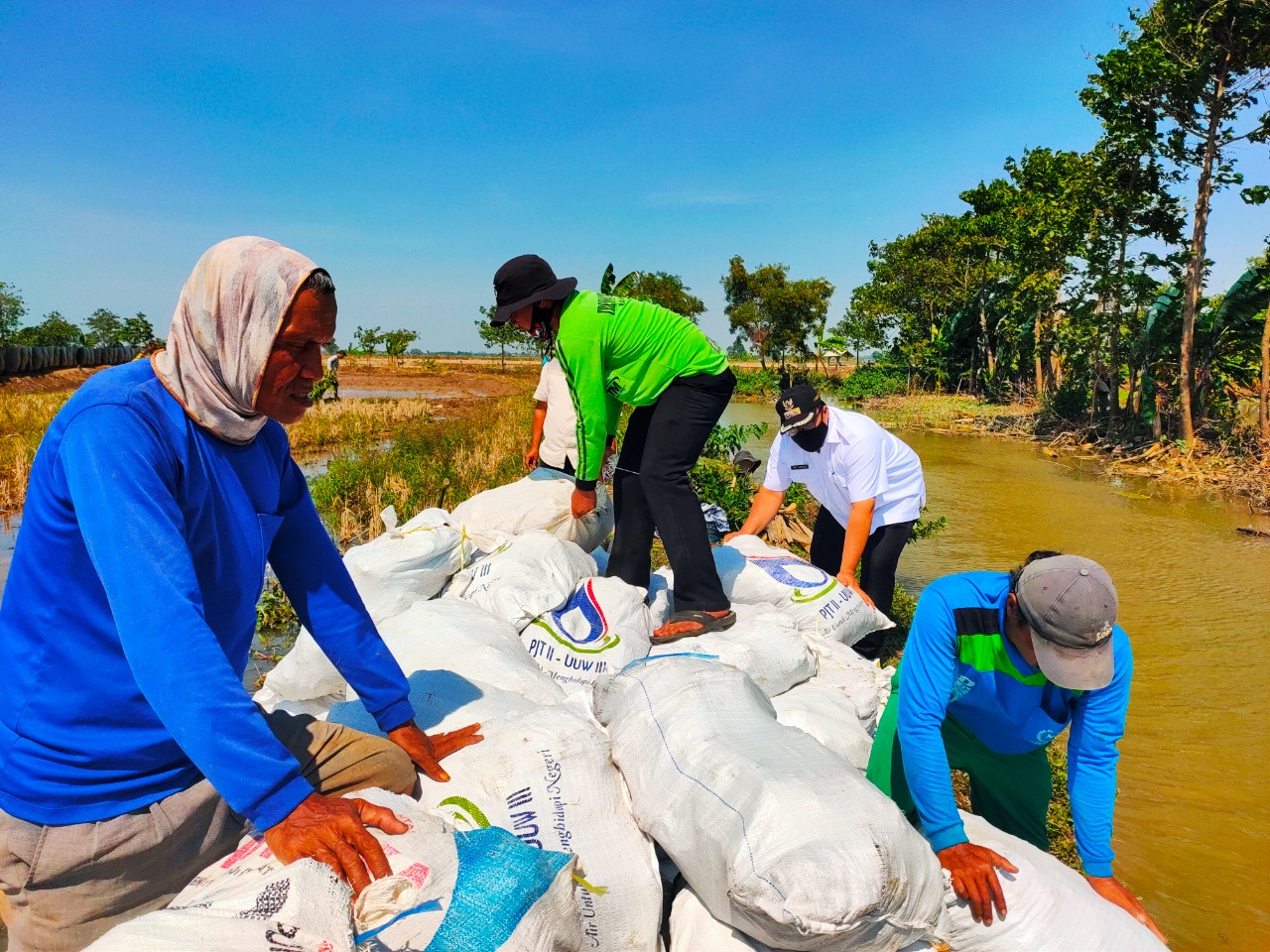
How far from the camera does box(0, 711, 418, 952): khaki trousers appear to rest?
1094 mm

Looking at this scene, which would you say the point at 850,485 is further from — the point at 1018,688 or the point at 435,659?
the point at 435,659

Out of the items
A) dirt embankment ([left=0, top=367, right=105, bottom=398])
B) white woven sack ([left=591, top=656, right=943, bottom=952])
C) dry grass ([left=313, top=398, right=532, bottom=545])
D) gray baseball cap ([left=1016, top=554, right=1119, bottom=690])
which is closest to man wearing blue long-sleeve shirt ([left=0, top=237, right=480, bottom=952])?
white woven sack ([left=591, top=656, right=943, bottom=952])

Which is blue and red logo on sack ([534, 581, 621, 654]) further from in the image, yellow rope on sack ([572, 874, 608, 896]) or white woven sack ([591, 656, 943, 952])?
yellow rope on sack ([572, 874, 608, 896])

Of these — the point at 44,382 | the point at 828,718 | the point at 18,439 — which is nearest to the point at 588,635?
the point at 828,718

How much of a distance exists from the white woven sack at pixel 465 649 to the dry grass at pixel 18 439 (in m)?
3.65

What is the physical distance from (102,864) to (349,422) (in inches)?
529

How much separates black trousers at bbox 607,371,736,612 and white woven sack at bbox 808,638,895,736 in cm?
40

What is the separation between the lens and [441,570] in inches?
111

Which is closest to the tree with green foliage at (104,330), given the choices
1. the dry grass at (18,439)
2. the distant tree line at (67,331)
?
the distant tree line at (67,331)

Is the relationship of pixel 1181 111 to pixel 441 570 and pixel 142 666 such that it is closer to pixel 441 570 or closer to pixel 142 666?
pixel 441 570

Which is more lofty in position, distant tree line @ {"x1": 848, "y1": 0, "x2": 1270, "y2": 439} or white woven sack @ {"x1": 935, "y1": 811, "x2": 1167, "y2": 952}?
distant tree line @ {"x1": 848, "y1": 0, "x2": 1270, "y2": 439}

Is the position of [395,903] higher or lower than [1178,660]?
higher

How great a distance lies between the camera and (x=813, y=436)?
3.12m

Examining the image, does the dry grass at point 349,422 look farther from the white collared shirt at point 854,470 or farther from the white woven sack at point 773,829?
the white woven sack at point 773,829
